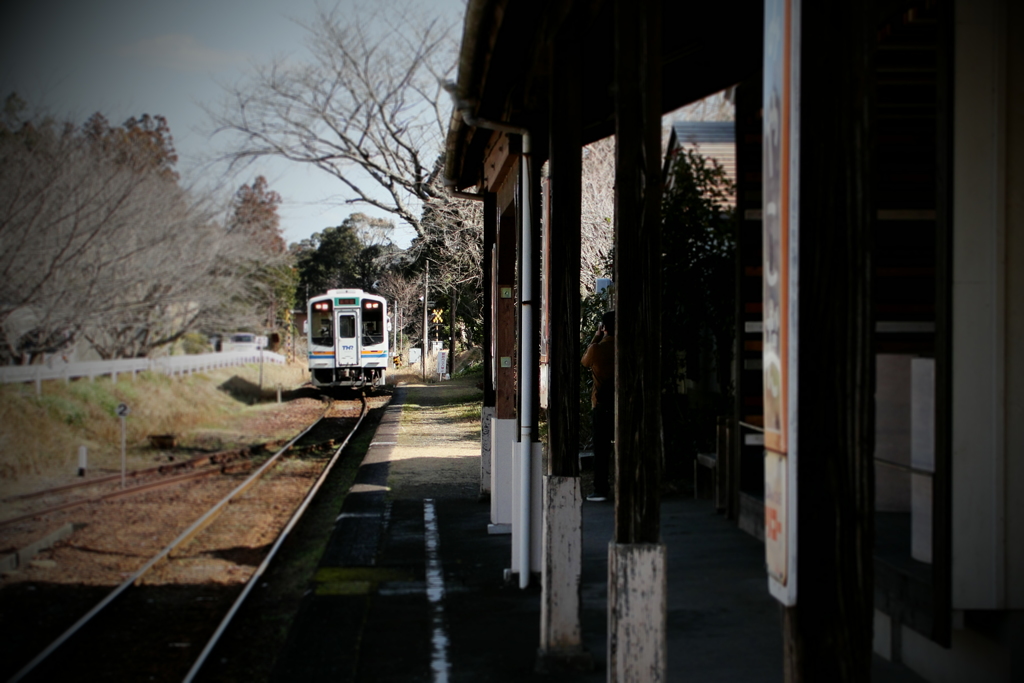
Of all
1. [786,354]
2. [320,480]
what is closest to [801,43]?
[786,354]

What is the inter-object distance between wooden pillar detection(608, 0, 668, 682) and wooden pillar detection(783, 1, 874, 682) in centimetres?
125

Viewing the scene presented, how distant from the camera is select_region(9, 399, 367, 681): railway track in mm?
6133

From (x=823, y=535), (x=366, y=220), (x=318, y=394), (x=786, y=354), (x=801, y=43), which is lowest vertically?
(x=318, y=394)

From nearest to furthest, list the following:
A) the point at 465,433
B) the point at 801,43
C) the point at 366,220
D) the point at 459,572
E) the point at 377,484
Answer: the point at 801,43 → the point at 459,572 → the point at 377,484 → the point at 465,433 → the point at 366,220

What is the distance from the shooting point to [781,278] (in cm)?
191

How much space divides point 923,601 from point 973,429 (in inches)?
23.1

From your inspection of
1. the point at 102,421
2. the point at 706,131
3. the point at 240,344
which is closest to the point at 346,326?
the point at 240,344

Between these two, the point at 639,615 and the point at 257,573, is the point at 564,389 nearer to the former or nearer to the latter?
the point at 639,615

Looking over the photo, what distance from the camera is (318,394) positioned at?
2978 cm

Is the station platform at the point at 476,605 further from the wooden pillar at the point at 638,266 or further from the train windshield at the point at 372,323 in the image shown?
the train windshield at the point at 372,323

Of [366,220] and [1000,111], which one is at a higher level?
[366,220]

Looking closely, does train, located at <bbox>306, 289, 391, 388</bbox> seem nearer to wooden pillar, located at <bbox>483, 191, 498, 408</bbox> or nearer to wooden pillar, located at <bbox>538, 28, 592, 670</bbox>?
wooden pillar, located at <bbox>483, 191, 498, 408</bbox>

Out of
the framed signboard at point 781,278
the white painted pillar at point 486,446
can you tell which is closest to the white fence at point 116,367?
the white painted pillar at point 486,446

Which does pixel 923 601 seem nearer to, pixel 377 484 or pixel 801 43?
pixel 801 43
